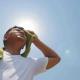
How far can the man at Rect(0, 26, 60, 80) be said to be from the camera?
5793 mm

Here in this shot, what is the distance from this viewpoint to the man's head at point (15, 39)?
6.29 meters

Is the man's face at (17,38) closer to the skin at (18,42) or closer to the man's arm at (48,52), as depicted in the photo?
the skin at (18,42)

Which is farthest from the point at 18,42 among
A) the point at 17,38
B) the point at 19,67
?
the point at 19,67

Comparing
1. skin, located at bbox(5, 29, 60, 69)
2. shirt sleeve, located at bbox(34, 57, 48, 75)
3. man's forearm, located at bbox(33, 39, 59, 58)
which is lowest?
shirt sleeve, located at bbox(34, 57, 48, 75)

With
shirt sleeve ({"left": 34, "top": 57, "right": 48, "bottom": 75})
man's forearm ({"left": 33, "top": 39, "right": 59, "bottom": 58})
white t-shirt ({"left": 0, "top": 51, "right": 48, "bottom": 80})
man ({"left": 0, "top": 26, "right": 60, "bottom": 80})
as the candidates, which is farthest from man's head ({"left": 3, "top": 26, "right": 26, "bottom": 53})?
man's forearm ({"left": 33, "top": 39, "right": 59, "bottom": 58})

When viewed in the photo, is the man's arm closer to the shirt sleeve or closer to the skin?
the skin

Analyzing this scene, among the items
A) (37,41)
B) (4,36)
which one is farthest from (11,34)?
(37,41)

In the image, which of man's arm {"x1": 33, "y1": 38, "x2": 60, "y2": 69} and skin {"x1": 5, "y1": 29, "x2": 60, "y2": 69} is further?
man's arm {"x1": 33, "y1": 38, "x2": 60, "y2": 69}

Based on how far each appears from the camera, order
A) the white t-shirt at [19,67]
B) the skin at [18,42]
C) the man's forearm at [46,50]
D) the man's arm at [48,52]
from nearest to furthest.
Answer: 1. the white t-shirt at [19,67]
2. the skin at [18,42]
3. the man's arm at [48,52]
4. the man's forearm at [46,50]

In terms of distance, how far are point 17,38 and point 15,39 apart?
42 millimetres

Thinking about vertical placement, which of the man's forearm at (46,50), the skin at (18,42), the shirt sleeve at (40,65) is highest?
the skin at (18,42)

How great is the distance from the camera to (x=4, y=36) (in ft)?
21.3

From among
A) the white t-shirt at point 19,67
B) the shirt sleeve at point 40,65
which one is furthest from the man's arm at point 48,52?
the white t-shirt at point 19,67

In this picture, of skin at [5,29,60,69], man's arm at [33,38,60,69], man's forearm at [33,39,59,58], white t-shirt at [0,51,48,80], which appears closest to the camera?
white t-shirt at [0,51,48,80]
